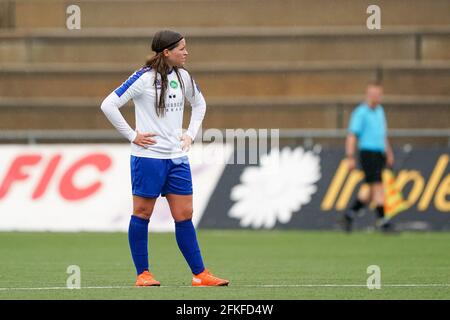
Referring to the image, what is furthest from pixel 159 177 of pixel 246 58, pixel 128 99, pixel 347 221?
pixel 246 58

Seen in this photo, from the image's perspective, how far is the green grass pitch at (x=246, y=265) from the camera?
30.9ft

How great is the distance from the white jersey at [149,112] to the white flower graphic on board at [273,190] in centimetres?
775

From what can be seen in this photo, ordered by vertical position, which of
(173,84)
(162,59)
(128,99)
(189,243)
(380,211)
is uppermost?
(162,59)

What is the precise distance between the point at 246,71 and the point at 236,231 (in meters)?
5.01

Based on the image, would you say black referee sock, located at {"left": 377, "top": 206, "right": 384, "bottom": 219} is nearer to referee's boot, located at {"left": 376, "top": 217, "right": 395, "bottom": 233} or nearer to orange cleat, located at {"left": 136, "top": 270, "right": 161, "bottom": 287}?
referee's boot, located at {"left": 376, "top": 217, "right": 395, "bottom": 233}

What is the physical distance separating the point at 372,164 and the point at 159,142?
25.7 ft

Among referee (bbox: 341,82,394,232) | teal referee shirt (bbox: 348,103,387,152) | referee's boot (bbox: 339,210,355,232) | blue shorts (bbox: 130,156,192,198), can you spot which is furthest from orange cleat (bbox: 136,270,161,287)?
teal referee shirt (bbox: 348,103,387,152)

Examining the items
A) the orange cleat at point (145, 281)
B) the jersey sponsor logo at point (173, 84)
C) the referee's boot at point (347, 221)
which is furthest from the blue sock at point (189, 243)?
the referee's boot at point (347, 221)

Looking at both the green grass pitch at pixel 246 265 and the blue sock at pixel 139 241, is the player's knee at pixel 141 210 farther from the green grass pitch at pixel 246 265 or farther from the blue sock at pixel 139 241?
the green grass pitch at pixel 246 265

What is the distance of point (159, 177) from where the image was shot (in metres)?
9.78

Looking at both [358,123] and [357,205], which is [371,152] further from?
[357,205]

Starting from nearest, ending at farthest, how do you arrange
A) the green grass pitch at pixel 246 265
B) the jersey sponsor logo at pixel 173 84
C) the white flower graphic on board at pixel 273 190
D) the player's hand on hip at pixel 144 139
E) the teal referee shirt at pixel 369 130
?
the green grass pitch at pixel 246 265 < the player's hand on hip at pixel 144 139 < the jersey sponsor logo at pixel 173 84 < the teal referee shirt at pixel 369 130 < the white flower graphic on board at pixel 273 190

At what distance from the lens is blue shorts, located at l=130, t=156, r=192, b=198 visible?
9.77 m
